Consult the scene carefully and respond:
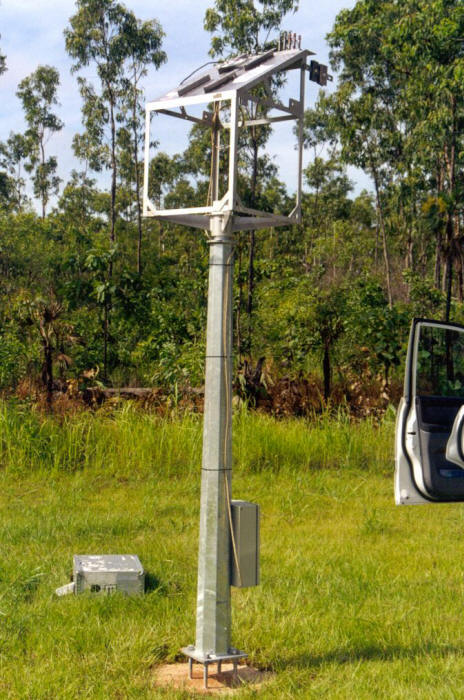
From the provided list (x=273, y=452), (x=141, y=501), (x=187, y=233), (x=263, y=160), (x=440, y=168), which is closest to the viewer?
(x=141, y=501)

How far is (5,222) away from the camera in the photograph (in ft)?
81.8

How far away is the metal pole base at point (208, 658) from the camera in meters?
3.68

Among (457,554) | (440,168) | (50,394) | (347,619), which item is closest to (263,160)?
(440,168)

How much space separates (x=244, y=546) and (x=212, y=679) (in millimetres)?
620

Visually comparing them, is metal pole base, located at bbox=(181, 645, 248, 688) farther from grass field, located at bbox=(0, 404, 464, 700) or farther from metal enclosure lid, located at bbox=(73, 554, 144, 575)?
metal enclosure lid, located at bbox=(73, 554, 144, 575)

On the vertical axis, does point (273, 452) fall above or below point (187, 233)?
below

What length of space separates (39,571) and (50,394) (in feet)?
→ 17.4

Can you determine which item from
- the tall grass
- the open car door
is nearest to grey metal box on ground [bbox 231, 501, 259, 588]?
the open car door

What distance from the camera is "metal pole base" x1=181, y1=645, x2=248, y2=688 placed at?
368cm

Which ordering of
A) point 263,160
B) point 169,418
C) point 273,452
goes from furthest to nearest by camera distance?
point 263,160 → point 169,418 → point 273,452

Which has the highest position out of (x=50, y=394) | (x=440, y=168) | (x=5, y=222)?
(x=440, y=168)

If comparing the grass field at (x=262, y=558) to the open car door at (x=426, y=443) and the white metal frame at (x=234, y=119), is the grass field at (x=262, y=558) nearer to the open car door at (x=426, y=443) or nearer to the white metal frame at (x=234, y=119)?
the open car door at (x=426, y=443)

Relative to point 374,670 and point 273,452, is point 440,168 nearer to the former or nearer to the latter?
point 273,452

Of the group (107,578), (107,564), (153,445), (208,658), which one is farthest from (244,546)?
(153,445)
